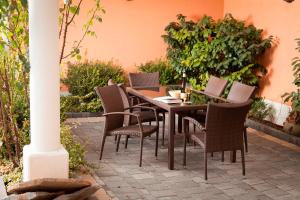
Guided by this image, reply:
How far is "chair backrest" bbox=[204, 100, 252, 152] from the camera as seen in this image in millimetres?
4609

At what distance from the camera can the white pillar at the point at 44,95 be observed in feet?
11.9

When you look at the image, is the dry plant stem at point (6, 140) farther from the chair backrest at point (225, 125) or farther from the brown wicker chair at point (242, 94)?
the brown wicker chair at point (242, 94)

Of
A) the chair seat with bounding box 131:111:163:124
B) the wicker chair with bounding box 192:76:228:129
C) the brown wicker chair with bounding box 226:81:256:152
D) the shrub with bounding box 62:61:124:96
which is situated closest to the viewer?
the brown wicker chair with bounding box 226:81:256:152

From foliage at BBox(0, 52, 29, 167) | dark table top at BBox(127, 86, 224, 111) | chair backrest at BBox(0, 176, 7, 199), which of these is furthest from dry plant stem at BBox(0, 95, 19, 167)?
dark table top at BBox(127, 86, 224, 111)

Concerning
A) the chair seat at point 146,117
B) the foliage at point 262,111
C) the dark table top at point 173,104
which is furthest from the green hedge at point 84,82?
the foliage at point 262,111

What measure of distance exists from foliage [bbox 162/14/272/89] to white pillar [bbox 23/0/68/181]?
438 centimetres

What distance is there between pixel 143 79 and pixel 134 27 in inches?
80.6

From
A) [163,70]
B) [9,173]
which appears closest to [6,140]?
[9,173]

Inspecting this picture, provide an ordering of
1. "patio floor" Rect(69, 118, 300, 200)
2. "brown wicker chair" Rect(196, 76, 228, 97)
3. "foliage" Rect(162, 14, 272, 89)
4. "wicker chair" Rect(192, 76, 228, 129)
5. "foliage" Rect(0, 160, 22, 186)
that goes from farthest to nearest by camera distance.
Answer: "foliage" Rect(162, 14, 272, 89) → "brown wicker chair" Rect(196, 76, 228, 97) → "wicker chair" Rect(192, 76, 228, 129) → "patio floor" Rect(69, 118, 300, 200) → "foliage" Rect(0, 160, 22, 186)

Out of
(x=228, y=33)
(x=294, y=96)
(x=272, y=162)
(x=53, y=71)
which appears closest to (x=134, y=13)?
(x=228, y=33)

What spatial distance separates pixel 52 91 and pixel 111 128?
1.78m

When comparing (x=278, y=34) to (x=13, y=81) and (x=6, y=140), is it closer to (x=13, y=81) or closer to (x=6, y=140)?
(x=13, y=81)

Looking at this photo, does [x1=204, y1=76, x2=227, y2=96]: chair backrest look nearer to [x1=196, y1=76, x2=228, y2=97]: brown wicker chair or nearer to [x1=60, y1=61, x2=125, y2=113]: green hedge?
[x1=196, y1=76, x2=228, y2=97]: brown wicker chair

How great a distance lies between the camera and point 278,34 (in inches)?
290
